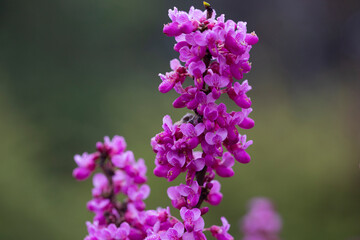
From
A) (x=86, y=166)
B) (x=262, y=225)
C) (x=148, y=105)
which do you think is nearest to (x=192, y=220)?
(x=86, y=166)

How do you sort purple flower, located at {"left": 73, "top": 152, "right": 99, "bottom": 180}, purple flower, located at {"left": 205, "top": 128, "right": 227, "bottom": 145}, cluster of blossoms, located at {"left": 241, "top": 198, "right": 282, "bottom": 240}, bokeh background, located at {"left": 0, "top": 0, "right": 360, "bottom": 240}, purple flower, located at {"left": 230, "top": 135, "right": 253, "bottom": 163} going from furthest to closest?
bokeh background, located at {"left": 0, "top": 0, "right": 360, "bottom": 240}, cluster of blossoms, located at {"left": 241, "top": 198, "right": 282, "bottom": 240}, purple flower, located at {"left": 73, "top": 152, "right": 99, "bottom": 180}, purple flower, located at {"left": 230, "top": 135, "right": 253, "bottom": 163}, purple flower, located at {"left": 205, "top": 128, "right": 227, "bottom": 145}

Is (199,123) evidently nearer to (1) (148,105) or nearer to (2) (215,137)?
(2) (215,137)

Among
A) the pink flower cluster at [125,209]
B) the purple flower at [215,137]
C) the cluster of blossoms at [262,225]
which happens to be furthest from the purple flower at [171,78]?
the cluster of blossoms at [262,225]

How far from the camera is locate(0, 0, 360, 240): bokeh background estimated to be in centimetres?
579

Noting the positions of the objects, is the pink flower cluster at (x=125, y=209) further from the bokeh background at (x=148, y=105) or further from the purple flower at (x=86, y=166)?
the bokeh background at (x=148, y=105)

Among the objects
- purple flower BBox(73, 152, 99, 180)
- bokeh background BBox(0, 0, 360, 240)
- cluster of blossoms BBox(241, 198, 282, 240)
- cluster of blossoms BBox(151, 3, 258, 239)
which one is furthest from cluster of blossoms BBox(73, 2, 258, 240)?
bokeh background BBox(0, 0, 360, 240)

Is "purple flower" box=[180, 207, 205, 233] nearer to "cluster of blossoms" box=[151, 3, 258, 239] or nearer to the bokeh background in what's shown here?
"cluster of blossoms" box=[151, 3, 258, 239]

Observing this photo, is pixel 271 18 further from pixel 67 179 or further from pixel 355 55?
pixel 67 179

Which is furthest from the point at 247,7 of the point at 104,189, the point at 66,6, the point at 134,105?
the point at 104,189

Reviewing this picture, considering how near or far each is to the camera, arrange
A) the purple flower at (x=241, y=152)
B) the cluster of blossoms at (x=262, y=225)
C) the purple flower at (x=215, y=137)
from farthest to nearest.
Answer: the cluster of blossoms at (x=262, y=225), the purple flower at (x=241, y=152), the purple flower at (x=215, y=137)

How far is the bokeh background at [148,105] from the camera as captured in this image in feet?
19.0

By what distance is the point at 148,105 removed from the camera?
A: 790cm

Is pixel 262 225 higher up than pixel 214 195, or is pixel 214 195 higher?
pixel 262 225

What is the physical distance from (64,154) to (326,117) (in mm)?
5015
